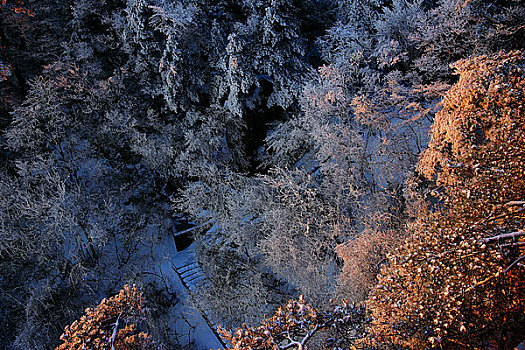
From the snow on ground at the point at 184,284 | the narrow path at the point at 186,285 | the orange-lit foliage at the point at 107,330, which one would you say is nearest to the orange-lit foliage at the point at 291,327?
the orange-lit foliage at the point at 107,330

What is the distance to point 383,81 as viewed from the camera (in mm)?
15555

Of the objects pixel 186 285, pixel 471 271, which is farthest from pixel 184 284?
pixel 471 271

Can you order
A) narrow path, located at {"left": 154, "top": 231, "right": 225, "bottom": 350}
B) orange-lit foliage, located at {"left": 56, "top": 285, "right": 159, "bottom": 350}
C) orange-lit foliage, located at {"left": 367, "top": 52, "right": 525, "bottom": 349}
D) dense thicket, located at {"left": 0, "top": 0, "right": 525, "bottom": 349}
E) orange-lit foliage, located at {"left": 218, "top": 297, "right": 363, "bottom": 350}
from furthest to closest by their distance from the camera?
narrow path, located at {"left": 154, "top": 231, "right": 225, "bottom": 350} < dense thicket, located at {"left": 0, "top": 0, "right": 525, "bottom": 349} < orange-lit foliage, located at {"left": 56, "top": 285, "right": 159, "bottom": 350} < orange-lit foliage, located at {"left": 218, "top": 297, "right": 363, "bottom": 350} < orange-lit foliage, located at {"left": 367, "top": 52, "right": 525, "bottom": 349}

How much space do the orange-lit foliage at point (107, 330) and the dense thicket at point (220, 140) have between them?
629 cm

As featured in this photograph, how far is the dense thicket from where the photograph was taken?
39.2ft

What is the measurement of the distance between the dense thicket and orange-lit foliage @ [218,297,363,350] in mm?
4621

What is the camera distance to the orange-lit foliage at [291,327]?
484 centimetres

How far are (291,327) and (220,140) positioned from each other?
1165 cm

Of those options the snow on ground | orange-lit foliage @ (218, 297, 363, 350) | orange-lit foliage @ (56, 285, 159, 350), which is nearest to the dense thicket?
the snow on ground

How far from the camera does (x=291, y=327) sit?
5320 millimetres

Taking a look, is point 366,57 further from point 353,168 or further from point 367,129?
point 353,168

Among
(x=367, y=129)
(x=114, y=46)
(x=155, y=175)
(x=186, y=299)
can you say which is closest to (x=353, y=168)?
(x=367, y=129)

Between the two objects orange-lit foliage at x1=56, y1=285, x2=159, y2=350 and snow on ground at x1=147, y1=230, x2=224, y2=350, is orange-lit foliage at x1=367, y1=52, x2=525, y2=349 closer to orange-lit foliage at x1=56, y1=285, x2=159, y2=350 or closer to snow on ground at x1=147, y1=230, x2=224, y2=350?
orange-lit foliage at x1=56, y1=285, x2=159, y2=350

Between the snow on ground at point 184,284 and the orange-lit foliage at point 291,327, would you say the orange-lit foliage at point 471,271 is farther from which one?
the snow on ground at point 184,284
